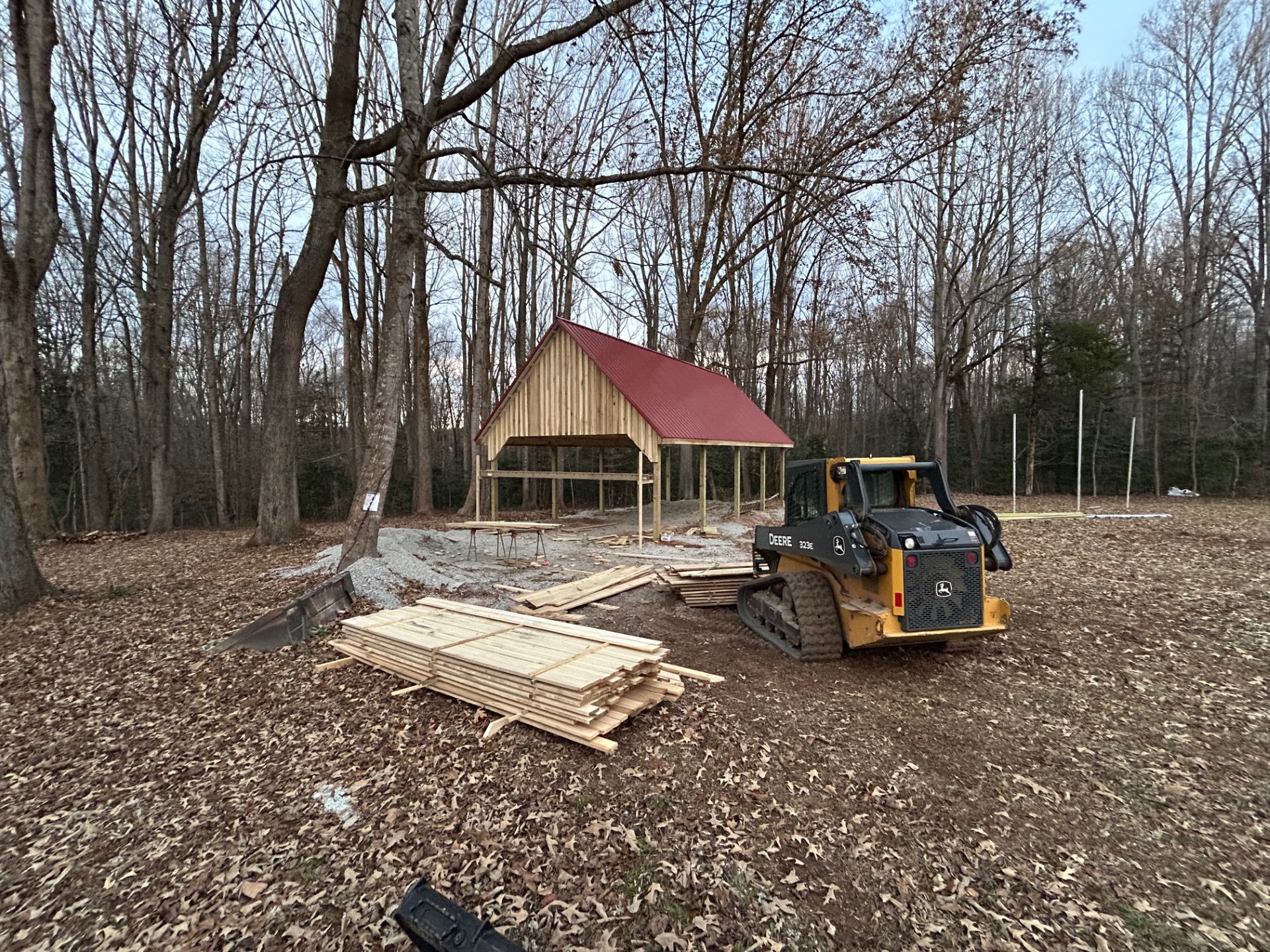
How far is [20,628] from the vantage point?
6.17 metres

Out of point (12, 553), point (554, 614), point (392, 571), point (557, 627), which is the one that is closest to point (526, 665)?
point (557, 627)

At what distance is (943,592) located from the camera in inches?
204

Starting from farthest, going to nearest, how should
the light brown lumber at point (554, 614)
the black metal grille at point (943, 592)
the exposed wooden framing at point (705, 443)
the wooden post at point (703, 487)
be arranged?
the wooden post at point (703, 487), the exposed wooden framing at point (705, 443), the light brown lumber at point (554, 614), the black metal grille at point (943, 592)

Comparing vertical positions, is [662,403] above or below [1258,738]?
above

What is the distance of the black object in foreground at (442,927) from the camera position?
81.9 inches

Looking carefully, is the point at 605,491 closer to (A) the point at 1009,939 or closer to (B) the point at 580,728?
(B) the point at 580,728

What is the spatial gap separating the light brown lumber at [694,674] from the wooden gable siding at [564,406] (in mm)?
7055

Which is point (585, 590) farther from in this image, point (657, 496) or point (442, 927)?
point (442, 927)

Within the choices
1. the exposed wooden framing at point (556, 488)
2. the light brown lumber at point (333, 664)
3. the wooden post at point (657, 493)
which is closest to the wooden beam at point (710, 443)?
the wooden post at point (657, 493)

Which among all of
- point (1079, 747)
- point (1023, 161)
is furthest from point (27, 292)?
point (1023, 161)

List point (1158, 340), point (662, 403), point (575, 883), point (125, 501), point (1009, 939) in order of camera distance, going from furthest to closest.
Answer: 1. point (1158, 340)
2. point (125, 501)
3. point (662, 403)
4. point (575, 883)
5. point (1009, 939)

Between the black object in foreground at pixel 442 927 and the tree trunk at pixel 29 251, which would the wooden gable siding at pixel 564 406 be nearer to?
the tree trunk at pixel 29 251

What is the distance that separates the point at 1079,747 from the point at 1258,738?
1.39 m

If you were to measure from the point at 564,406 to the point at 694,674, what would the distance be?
9330 millimetres
